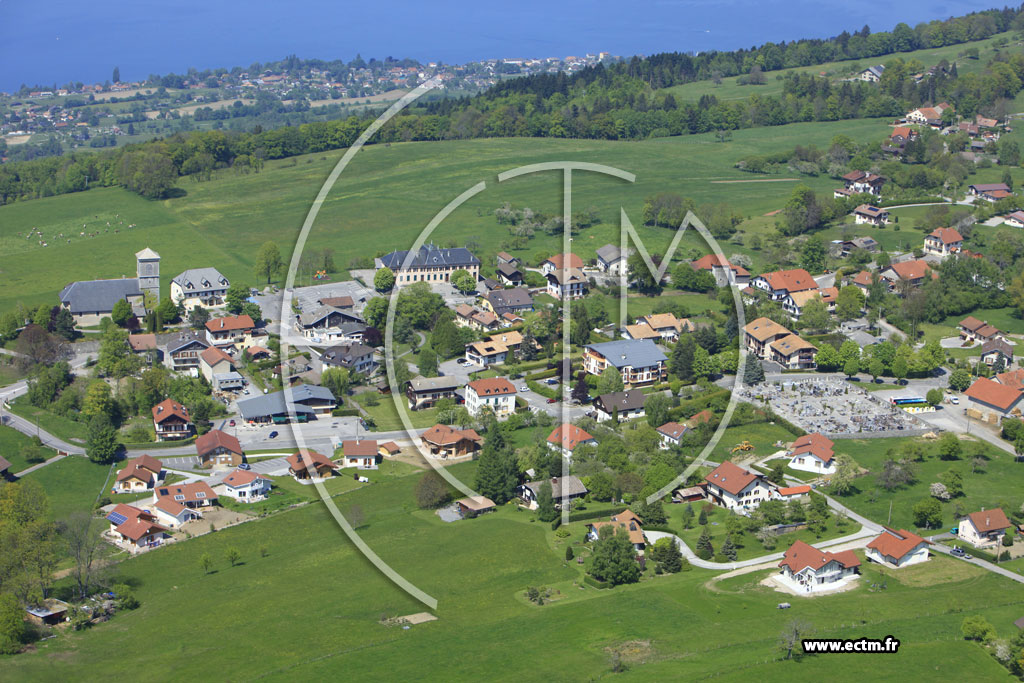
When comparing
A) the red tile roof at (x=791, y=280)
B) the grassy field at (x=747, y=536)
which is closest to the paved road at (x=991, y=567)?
the grassy field at (x=747, y=536)

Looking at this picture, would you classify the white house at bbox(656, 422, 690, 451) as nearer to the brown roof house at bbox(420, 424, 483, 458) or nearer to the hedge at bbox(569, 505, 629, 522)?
the hedge at bbox(569, 505, 629, 522)

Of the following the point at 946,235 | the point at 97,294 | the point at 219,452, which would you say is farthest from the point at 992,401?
the point at 97,294

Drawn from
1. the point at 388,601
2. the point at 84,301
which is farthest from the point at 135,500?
the point at 84,301

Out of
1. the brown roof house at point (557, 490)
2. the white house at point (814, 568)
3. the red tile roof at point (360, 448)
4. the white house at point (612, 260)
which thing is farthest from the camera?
the white house at point (612, 260)

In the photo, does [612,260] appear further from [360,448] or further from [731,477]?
[731,477]

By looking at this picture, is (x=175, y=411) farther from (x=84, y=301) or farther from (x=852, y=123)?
(x=852, y=123)

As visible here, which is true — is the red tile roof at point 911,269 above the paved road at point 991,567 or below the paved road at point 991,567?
above

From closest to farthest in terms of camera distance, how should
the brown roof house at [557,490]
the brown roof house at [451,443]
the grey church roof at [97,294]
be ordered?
the brown roof house at [557,490] → the brown roof house at [451,443] → the grey church roof at [97,294]

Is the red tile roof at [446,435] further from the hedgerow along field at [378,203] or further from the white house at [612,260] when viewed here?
the hedgerow along field at [378,203]
